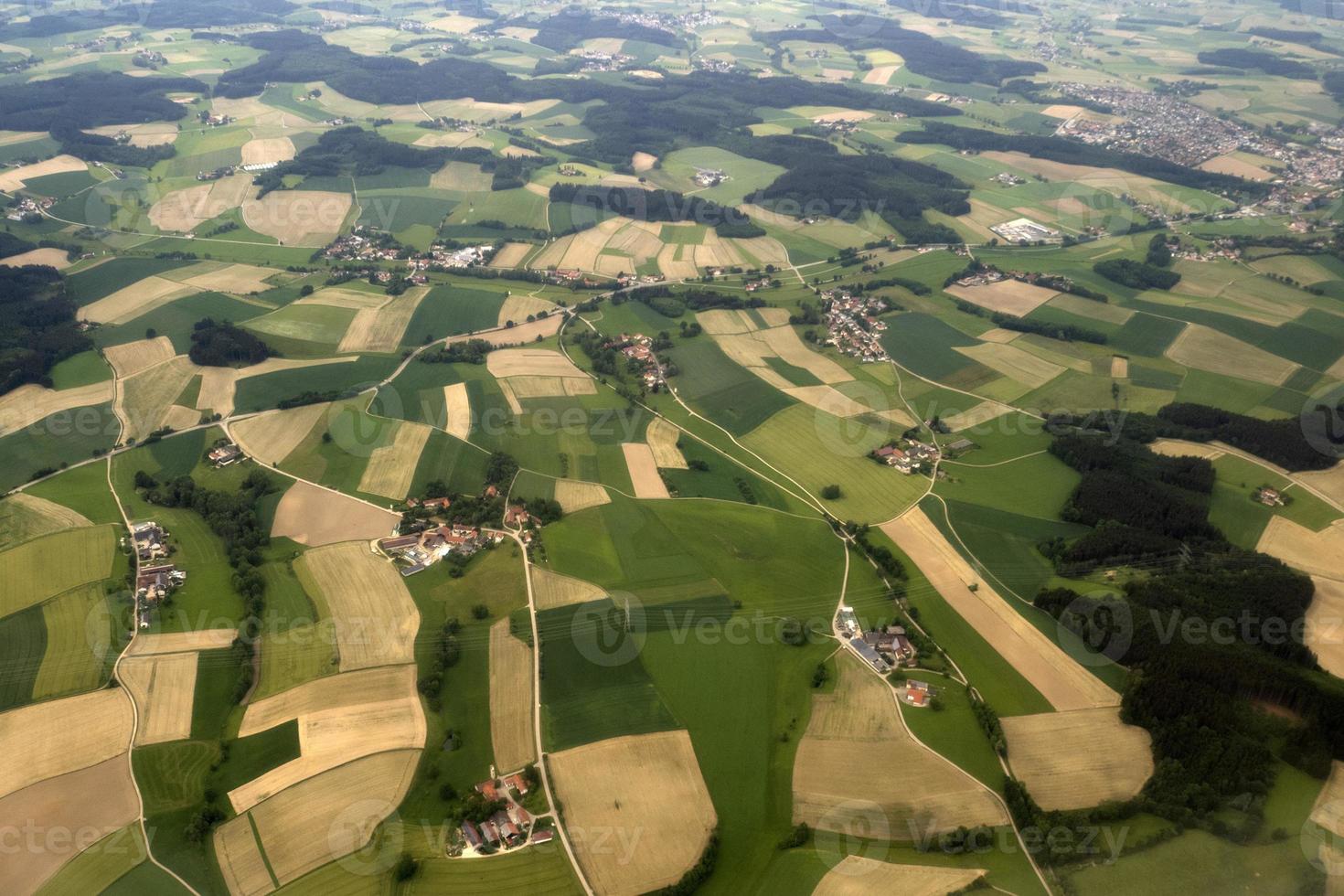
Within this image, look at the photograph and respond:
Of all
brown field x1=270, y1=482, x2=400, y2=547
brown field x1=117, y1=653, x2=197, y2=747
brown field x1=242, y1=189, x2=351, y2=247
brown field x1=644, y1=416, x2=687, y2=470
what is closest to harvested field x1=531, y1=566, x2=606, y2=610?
brown field x1=270, y1=482, x2=400, y2=547

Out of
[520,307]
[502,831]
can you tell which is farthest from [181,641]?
[520,307]

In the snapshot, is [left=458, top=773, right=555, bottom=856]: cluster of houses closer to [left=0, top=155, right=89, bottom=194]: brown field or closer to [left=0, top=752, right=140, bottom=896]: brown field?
[left=0, top=752, right=140, bottom=896]: brown field

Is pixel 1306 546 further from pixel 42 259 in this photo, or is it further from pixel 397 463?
pixel 42 259

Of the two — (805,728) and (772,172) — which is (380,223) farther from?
(805,728)

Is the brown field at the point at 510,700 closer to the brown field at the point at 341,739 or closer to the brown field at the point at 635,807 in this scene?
the brown field at the point at 635,807

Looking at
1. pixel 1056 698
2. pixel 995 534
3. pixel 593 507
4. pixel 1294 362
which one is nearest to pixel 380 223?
pixel 593 507

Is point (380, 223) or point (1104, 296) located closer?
point (1104, 296)

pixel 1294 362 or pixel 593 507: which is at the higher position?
pixel 1294 362

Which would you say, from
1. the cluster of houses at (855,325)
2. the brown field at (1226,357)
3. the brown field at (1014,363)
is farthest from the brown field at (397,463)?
the brown field at (1226,357)
